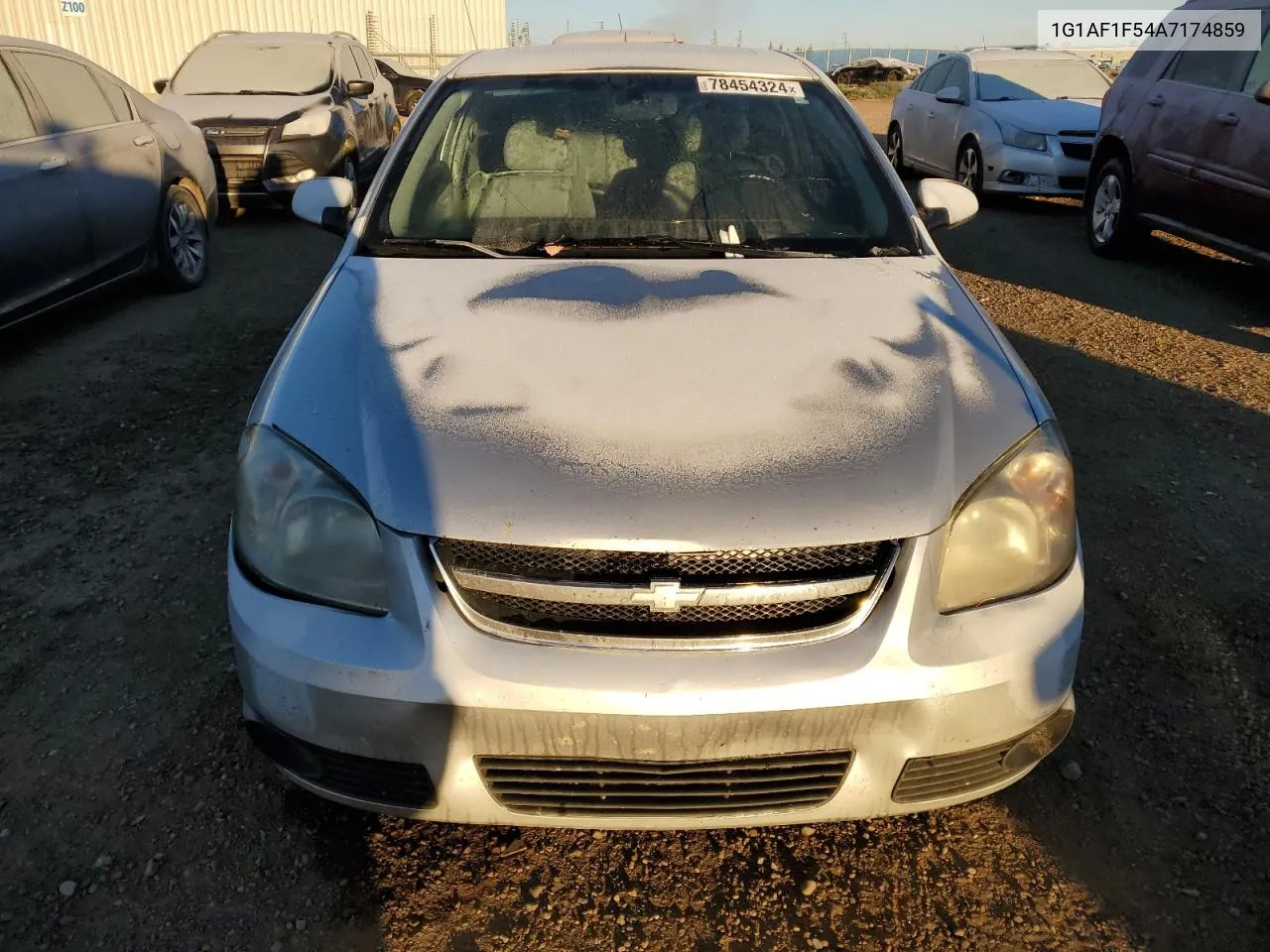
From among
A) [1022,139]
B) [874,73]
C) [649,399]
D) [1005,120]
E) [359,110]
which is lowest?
[874,73]

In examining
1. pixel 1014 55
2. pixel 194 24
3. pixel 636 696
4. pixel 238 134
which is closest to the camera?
pixel 636 696

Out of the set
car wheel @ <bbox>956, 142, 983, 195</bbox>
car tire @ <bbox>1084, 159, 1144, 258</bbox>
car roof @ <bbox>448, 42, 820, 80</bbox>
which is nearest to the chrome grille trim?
car roof @ <bbox>448, 42, 820, 80</bbox>

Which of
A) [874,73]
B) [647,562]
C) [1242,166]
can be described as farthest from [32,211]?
[874,73]

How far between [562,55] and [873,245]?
1.28m

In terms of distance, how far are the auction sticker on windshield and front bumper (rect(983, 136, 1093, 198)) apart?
6472mm

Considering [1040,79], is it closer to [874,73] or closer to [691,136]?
[691,136]

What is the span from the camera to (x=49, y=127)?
16.8ft

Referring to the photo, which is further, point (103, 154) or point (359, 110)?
point (359, 110)

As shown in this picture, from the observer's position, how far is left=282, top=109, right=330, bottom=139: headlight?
8.18m

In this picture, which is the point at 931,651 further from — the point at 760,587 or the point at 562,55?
the point at 562,55

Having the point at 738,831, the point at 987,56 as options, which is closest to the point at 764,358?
the point at 738,831

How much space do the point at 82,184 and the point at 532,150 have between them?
137 inches

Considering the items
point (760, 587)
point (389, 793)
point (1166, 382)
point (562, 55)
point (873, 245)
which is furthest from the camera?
point (1166, 382)

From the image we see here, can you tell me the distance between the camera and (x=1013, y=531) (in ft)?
5.79
